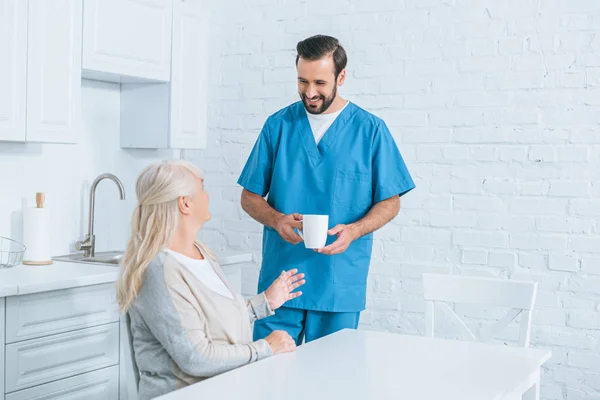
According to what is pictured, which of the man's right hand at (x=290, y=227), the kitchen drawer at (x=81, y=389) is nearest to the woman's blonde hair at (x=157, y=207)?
the man's right hand at (x=290, y=227)

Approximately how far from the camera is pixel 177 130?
11.4 feet

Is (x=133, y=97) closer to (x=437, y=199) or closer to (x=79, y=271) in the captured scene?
(x=79, y=271)

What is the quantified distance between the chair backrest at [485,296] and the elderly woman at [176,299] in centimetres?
74

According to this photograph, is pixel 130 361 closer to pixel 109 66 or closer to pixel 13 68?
pixel 13 68

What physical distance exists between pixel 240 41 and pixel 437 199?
121cm

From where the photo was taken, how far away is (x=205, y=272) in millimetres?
1889

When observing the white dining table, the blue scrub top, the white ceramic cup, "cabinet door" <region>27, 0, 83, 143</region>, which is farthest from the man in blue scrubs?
"cabinet door" <region>27, 0, 83, 143</region>

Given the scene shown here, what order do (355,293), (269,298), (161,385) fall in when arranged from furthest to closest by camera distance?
(355,293)
(269,298)
(161,385)

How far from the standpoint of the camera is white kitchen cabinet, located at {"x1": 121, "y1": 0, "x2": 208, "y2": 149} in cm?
344

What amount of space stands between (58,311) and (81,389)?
12.3 inches

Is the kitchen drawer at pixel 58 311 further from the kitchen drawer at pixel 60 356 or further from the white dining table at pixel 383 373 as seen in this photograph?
the white dining table at pixel 383 373

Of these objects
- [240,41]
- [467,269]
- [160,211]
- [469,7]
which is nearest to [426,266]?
[467,269]

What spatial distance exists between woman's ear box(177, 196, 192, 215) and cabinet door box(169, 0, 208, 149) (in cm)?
162

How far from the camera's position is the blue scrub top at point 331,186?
8.53 feet
